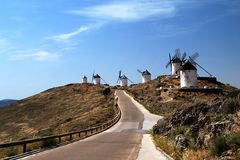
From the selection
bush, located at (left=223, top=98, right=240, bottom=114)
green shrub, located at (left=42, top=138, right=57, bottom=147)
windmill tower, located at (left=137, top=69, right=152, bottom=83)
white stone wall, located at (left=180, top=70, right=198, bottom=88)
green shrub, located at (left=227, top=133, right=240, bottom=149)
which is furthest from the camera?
windmill tower, located at (left=137, top=69, right=152, bottom=83)

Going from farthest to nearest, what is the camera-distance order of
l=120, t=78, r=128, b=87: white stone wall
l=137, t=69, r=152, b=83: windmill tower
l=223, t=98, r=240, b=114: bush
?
l=120, t=78, r=128, b=87: white stone wall < l=137, t=69, r=152, b=83: windmill tower < l=223, t=98, r=240, b=114: bush

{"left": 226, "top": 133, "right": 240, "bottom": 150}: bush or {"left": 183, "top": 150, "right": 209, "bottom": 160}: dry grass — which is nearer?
{"left": 226, "top": 133, "right": 240, "bottom": 150}: bush

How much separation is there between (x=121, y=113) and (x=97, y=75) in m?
103

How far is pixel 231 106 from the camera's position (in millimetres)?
17969

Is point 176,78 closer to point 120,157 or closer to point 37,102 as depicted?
point 37,102

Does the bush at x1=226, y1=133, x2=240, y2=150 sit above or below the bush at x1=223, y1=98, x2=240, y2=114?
below

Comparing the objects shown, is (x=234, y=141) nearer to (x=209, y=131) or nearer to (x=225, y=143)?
(x=225, y=143)

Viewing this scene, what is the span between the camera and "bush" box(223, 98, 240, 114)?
1761cm

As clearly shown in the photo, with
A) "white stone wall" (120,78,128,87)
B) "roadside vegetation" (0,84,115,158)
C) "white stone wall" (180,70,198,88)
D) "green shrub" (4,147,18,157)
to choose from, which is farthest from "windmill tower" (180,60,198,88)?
"green shrub" (4,147,18,157)

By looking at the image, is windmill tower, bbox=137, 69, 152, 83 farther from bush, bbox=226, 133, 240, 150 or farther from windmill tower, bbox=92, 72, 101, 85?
bush, bbox=226, 133, 240, 150

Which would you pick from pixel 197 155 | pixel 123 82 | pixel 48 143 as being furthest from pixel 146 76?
pixel 197 155

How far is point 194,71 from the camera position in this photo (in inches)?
3767

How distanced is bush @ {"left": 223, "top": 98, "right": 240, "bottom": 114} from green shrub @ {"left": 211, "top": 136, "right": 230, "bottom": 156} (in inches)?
138

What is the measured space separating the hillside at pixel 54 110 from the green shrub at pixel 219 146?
162ft
